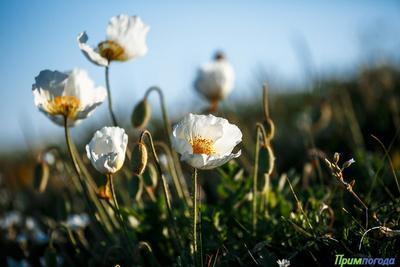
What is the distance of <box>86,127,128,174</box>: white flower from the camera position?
1381mm

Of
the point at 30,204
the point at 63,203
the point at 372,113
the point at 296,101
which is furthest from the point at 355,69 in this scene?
the point at 63,203

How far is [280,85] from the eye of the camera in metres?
5.66

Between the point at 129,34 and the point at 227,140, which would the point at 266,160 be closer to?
the point at 227,140

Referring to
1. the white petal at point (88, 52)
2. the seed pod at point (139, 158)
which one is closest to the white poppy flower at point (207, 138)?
the seed pod at point (139, 158)

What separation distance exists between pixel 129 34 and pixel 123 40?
4 cm

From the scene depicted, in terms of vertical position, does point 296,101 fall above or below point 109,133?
below

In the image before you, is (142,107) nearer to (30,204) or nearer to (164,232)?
(164,232)

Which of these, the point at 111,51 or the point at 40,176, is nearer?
the point at 111,51

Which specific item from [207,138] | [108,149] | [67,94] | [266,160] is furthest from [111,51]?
[266,160]

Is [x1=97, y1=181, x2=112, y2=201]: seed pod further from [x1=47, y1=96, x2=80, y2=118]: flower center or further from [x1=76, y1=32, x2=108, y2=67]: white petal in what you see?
[x1=76, y1=32, x2=108, y2=67]: white petal

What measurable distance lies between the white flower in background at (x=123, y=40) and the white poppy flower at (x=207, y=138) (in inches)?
20.4

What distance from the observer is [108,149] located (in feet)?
4.61

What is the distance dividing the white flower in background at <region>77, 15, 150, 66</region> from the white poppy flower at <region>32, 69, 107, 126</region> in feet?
0.38

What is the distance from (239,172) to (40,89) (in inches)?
33.5
